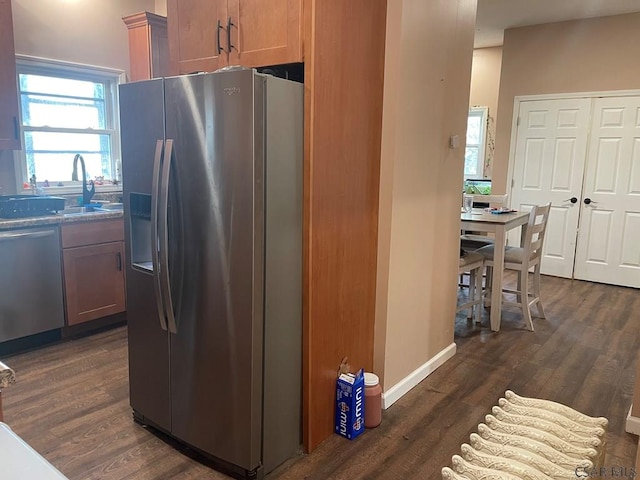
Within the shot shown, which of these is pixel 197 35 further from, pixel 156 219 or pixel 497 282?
pixel 497 282

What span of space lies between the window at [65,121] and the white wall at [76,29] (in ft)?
0.32

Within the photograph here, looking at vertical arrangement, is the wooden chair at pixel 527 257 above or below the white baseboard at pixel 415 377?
above

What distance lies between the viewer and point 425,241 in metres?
2.89

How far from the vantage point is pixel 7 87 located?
3326 millimetres

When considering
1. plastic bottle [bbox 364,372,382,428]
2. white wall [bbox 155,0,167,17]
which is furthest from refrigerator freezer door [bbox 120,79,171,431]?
white wall [bbox 155,0,167,17]

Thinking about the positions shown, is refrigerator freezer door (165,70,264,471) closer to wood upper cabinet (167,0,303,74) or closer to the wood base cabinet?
wood upper cabinet (167,0,303,74)

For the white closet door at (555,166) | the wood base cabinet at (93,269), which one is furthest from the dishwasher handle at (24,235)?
the white closet door at (555,166)

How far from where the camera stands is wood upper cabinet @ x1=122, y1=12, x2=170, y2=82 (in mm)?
3766

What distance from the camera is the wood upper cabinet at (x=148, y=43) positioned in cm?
377

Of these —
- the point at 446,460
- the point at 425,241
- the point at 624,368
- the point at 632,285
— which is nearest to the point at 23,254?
the point at 425,241

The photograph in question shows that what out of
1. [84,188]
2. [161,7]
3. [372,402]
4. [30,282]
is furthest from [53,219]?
[372,402]

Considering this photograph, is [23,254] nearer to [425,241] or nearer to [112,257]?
[112,257]

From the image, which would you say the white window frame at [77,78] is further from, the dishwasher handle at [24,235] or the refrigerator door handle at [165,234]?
the refrigerator door handle at [165,234]

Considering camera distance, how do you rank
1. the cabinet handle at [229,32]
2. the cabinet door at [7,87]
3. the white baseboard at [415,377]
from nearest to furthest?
the cabinet handle at [229,32] → the white baseboard at [415,377] → the cabinet door at [7,87]
